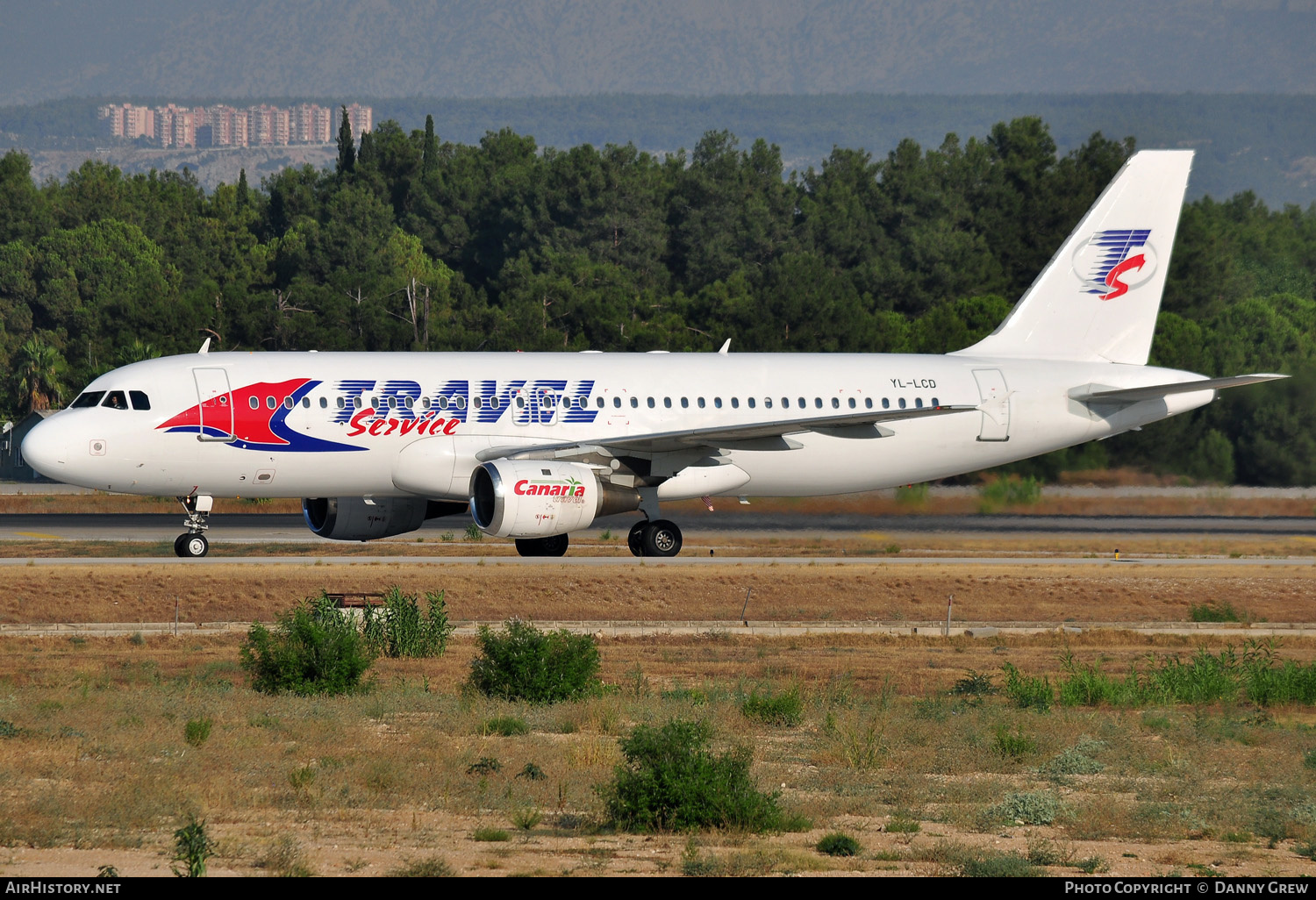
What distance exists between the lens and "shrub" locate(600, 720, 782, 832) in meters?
13.2

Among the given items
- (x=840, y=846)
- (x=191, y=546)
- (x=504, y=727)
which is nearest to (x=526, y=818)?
(x=840, y=846)

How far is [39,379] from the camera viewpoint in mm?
78562

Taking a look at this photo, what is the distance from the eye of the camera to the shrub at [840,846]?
12250mm

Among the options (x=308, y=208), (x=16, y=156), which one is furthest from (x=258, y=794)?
(x=16, y=156)

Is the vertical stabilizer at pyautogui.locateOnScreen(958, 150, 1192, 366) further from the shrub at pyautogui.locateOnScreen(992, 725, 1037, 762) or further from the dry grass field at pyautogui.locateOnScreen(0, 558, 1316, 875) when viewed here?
the shrub at pyautogui.locateOnScreen(992, 725, 1037, 762)

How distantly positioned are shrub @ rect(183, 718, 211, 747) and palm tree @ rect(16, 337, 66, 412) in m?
67.2

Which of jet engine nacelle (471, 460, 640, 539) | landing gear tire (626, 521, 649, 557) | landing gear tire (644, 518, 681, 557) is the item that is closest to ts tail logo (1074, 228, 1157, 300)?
landing gear tire (644, 518, 681, 557)

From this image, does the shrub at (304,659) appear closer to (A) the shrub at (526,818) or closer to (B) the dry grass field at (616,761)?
(B) the dry grass field at (616,761)

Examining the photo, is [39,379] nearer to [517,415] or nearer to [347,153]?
[347,153]

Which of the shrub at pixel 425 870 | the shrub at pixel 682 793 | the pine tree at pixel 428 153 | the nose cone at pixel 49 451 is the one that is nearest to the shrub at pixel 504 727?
the shrub at pixel 682 793

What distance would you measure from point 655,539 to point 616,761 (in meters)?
17.8

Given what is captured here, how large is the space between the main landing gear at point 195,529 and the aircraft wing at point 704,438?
22.1 feet

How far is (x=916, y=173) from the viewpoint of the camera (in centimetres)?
10625

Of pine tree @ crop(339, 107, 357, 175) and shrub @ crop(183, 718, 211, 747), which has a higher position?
pine tree @ crop(339, 107, 357, 175)
